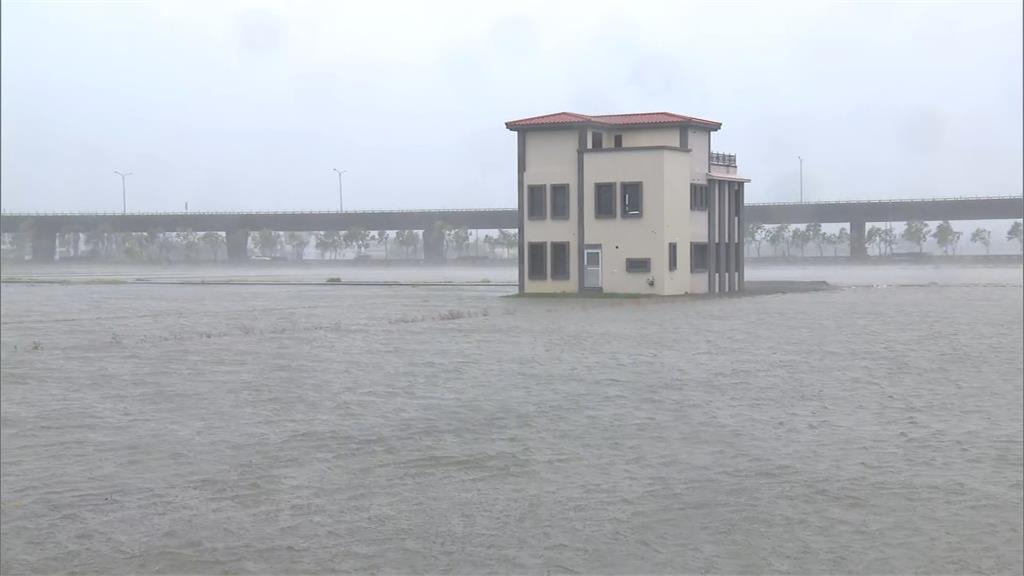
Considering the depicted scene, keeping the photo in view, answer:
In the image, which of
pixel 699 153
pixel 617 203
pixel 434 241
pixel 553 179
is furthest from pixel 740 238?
pixel 434 241

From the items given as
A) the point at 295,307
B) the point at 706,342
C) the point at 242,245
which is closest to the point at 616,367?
the point at 706,342

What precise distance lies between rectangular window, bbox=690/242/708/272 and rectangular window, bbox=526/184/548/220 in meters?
8.39

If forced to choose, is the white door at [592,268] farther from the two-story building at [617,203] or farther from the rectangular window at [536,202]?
the rectangular window at [536,202]

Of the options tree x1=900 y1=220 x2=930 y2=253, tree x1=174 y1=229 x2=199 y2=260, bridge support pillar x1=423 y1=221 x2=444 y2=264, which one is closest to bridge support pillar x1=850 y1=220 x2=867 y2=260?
tree x1=900 y1=220 x2=930 y2=253

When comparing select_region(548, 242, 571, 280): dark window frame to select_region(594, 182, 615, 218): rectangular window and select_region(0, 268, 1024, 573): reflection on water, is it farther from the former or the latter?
select_region(0, 268, 1024, 573): reflection on water

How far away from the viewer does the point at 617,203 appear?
185 feet

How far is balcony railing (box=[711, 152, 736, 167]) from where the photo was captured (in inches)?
2401

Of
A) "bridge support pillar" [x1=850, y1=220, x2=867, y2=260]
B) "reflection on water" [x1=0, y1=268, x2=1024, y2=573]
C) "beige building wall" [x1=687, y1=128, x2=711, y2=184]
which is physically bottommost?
"reflection on water" [x1=0, y1=268, x2=1024, y2=573]

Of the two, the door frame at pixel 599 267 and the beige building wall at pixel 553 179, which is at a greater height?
the beige building wall at pixel 553 179

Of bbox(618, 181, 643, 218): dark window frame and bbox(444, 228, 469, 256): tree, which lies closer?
bbox(618, 181, 643, 218): dark window frame

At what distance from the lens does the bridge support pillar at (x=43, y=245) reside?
447ft

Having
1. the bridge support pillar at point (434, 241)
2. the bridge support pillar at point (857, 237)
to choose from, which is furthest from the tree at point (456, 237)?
the bridge support pillar at point (857, 237)

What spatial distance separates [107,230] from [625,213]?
99.4 metres

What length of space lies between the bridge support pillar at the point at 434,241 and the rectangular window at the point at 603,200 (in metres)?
46.6
